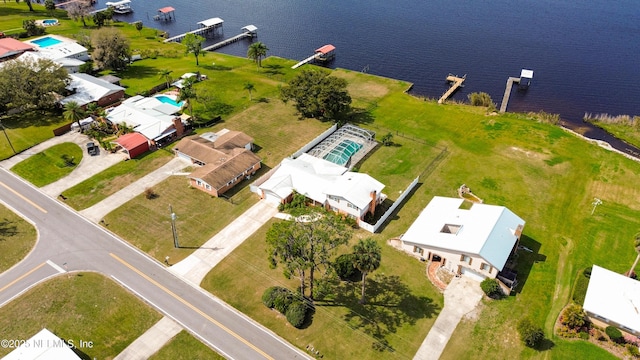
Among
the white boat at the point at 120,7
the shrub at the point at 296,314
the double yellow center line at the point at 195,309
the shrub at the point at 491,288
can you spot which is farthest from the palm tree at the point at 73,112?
the white boat at the point at 120,7

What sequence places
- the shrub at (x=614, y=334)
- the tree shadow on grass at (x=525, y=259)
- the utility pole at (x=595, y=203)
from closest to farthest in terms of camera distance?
1. the shrub at (x=614, y=334)
2. the tree shadow on grass at (x=525, y=259)
3. the utility pole at (x=595, y=203)

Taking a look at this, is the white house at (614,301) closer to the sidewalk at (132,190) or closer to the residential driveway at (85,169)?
the sidewalk at (132,190)

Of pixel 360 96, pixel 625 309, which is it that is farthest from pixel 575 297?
pixel 360 96

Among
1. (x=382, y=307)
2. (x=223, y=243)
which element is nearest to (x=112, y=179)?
(x=223, y=243)

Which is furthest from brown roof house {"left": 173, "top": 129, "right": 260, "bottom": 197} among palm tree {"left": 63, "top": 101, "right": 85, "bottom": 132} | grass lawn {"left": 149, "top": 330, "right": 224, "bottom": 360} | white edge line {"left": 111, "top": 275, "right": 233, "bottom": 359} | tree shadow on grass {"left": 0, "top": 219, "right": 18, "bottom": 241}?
grass lawn {"left": 149, "top": 330, "right": 224, "bottom": 360}

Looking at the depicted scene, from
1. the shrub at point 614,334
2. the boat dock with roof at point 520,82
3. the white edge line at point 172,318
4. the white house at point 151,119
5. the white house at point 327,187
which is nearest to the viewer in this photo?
the white edge line at point 172,318

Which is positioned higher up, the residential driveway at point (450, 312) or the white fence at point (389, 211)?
the white fence at point (389, 211)

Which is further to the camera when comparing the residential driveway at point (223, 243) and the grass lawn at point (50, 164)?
the grass lawn at point (50, 164)

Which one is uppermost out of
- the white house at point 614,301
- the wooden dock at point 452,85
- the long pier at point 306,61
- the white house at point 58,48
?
the white house at point 58,48

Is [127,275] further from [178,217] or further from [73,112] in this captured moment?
[73,112]
